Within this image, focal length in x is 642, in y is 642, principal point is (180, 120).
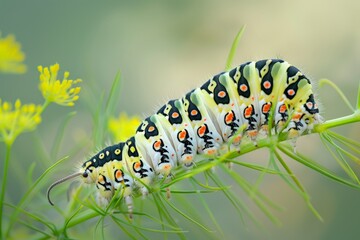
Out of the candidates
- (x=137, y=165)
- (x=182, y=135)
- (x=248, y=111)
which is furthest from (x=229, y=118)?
(x=137, y=165)

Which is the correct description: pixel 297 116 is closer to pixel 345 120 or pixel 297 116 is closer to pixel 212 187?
pixel 345 120

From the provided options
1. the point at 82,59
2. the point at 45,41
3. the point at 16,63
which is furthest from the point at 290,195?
the point at 16,63

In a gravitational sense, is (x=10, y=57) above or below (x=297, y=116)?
above

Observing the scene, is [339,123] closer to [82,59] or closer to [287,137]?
[287,137]

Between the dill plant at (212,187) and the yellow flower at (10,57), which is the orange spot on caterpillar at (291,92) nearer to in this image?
the dill plant at (212,187)

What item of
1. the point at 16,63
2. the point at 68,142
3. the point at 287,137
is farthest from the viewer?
the point at 68,142

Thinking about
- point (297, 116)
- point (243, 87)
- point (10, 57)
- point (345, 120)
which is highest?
point (10, 57)
